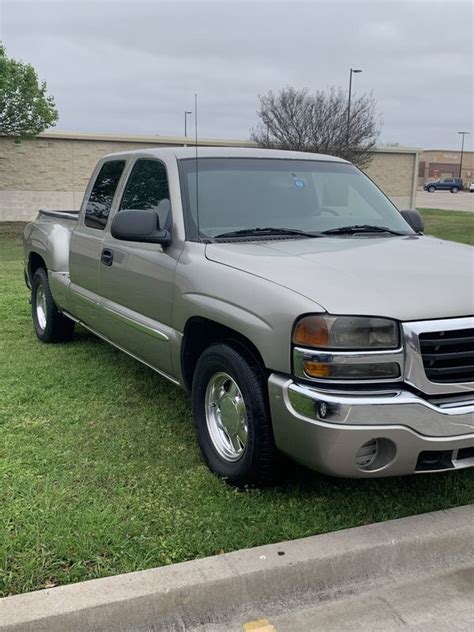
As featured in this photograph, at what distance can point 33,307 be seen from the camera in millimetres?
7062

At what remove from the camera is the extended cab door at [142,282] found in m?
4.08

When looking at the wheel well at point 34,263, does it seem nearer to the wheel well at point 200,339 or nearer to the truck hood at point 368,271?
the wheel well at point 200,339

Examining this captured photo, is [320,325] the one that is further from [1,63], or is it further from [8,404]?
[1,63]

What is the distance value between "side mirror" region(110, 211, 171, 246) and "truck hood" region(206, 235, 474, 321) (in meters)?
0.40

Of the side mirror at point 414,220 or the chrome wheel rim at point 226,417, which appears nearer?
the chrome wheel rim at point 226,417

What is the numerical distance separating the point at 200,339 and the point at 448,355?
1.51 meters

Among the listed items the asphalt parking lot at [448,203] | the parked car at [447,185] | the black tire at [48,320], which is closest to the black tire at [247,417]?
the black tire at [48,320]

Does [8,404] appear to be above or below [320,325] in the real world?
below

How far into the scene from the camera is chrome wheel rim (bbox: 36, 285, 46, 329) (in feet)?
22.1

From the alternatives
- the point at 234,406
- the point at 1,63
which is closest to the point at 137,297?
the point at 234,406

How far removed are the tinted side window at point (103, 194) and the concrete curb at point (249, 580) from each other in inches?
122

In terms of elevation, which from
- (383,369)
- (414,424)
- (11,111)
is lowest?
(414,424)

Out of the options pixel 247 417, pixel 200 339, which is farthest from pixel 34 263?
pixel 247 417

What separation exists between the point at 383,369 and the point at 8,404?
304cm
